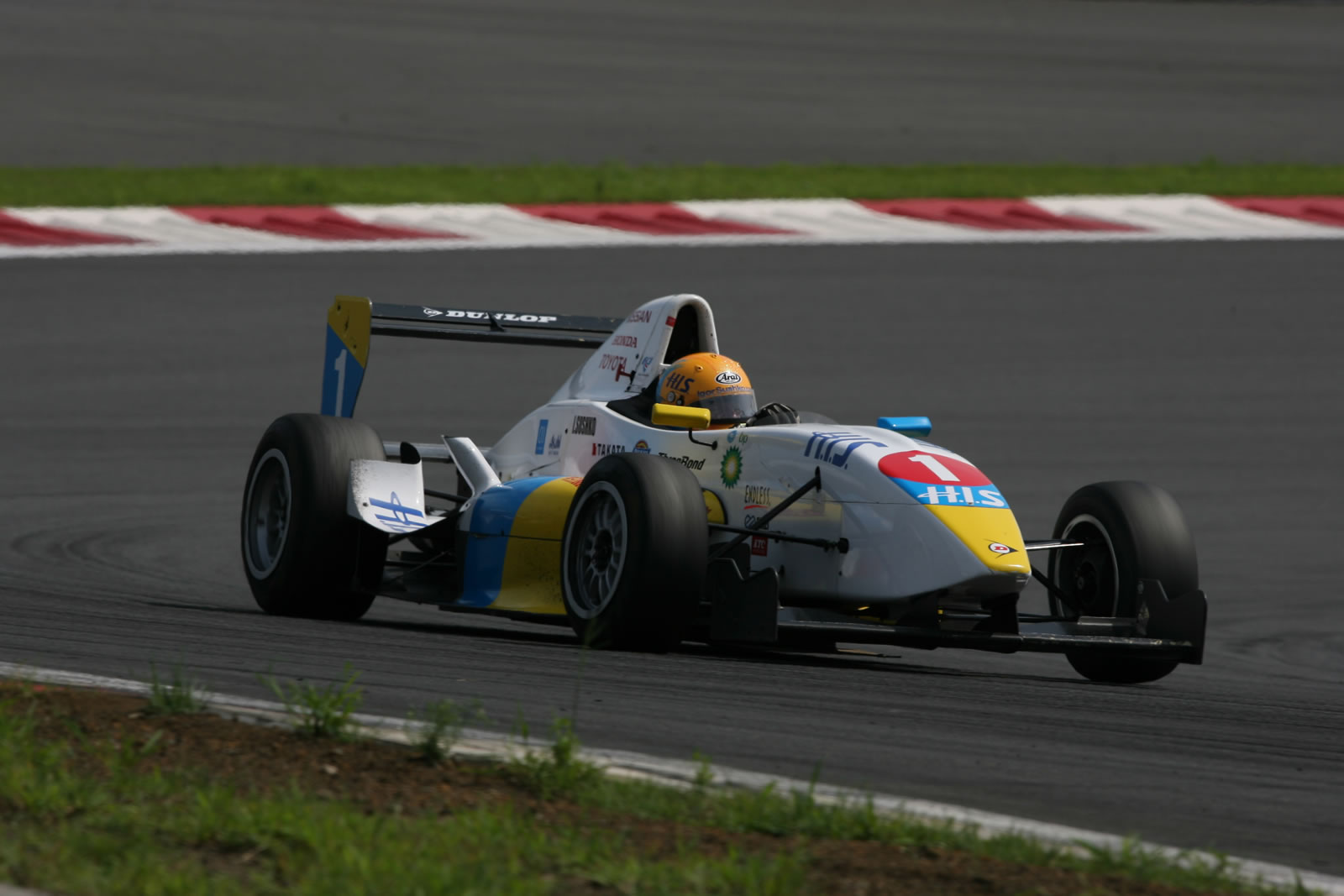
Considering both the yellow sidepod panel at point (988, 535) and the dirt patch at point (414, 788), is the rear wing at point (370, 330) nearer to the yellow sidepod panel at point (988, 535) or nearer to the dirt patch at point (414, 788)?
the yellow sidepod panel at point (988, 535)

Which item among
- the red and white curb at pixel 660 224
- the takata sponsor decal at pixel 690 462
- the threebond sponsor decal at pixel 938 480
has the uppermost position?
the red and white curb at pixel 660 224

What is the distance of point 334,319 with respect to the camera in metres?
11.2

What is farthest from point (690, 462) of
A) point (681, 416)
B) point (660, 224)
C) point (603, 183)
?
point (603, 183)

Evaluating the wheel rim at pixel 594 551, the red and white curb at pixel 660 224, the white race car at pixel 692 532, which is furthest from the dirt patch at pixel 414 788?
the red and white curb at pixel 660 224

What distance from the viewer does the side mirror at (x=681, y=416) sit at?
9039mm

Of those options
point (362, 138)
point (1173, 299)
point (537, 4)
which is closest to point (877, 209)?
point (1173, 299)

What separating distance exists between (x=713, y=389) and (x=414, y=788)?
4511mm

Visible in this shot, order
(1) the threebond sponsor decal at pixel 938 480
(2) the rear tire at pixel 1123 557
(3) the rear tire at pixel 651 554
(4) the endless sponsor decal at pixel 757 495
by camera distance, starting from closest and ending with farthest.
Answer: (3) the rear tire at pixel 651 554
(1) the threebond sponsor decal at pixel 938 480
(4) the endless sponsor decal at pixel 757 495
(2) the rear tire at pixel 1123 557

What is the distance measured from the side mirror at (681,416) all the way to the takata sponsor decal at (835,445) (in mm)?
641

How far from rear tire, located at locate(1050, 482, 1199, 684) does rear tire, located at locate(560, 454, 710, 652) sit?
1.68 meters

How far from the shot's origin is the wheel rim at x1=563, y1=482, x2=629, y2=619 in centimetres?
834

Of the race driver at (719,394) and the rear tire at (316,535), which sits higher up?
the race driver at (719,394)

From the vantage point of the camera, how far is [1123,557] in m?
8.88

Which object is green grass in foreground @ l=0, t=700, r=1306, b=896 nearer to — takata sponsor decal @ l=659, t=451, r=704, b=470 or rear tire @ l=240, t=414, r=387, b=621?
takata sponsor decal @ l=659, t=451, r=704, b=470
